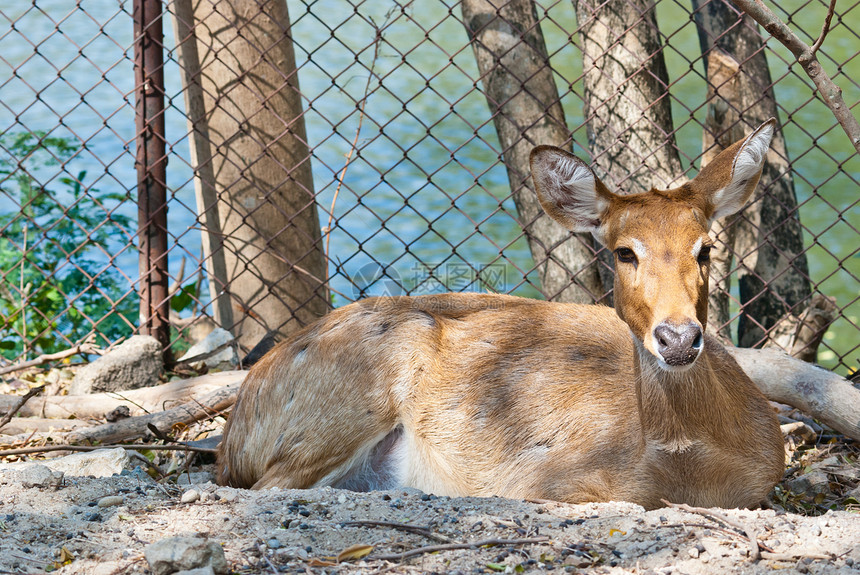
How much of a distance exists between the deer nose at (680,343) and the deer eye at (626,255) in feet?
1.22

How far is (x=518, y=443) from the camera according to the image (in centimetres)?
395

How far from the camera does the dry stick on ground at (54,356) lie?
200 inches

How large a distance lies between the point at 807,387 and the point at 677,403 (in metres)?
1.30

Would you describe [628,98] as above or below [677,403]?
above

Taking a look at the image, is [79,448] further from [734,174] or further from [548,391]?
[734,174]

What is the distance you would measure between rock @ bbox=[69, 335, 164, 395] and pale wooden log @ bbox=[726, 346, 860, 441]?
3.41m

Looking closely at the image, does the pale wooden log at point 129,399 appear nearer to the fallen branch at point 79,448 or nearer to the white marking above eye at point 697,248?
the fallen branch at point 79,448

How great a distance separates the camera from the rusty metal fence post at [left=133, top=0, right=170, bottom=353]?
5.33m

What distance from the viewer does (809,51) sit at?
3445 mm

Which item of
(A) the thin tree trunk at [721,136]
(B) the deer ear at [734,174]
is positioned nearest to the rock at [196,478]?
(B) the deer ear at [734,174]

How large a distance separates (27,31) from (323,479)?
14.5 meters

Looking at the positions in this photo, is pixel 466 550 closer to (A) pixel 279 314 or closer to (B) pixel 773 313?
(A) pixel 279 314

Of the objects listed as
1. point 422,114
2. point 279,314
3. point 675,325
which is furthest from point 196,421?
point 422,114

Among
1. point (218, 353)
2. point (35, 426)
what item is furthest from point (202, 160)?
point (35, 426)
